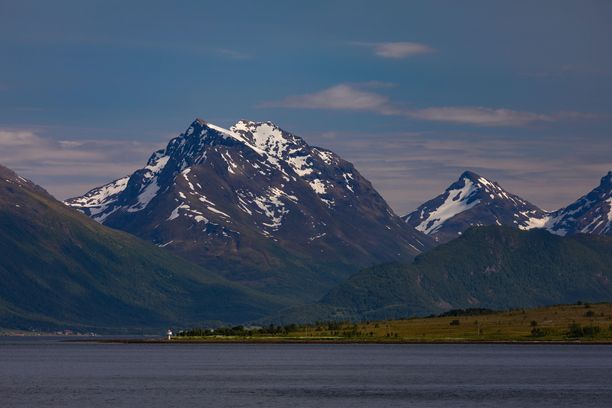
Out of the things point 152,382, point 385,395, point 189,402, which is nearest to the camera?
point 189,402

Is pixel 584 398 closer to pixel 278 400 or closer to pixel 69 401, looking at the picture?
pixel 278 400

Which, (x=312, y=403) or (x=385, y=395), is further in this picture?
(x=385, y=395)

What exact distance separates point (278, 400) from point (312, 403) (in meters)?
6.16

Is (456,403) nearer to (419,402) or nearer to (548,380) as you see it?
(419,402)

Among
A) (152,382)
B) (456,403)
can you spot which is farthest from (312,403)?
(152,382)

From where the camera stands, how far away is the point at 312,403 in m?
158

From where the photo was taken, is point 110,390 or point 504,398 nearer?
point 504,398

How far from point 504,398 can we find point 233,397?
116 ft

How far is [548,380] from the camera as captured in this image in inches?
7815

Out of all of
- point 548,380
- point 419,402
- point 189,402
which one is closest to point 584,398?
point 419,402

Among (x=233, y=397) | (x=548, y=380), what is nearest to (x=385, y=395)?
(x=233, y=397)

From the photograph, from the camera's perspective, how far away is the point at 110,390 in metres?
180

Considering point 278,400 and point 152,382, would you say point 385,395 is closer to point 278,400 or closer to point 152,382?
point 278,400

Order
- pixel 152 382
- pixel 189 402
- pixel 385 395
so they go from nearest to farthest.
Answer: pixel 189 402 → pixel 385 395 → pixel 152 382
